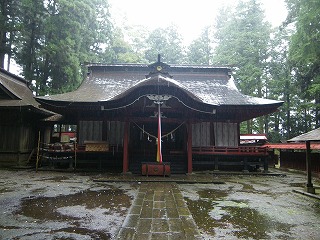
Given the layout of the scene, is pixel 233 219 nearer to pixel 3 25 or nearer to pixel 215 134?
pixel 215 134

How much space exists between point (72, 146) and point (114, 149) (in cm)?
265

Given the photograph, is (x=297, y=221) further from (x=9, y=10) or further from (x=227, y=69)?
(x=9, y=10)

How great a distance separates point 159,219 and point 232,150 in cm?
1038

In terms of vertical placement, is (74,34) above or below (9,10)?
below

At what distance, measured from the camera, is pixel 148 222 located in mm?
5391

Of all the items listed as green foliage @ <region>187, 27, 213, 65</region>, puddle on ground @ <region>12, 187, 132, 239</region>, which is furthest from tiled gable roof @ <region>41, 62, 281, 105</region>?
green foliage @ <region>187, 27, 213, 65</region>

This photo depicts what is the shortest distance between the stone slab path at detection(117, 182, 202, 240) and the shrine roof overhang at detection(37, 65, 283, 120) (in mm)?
5538

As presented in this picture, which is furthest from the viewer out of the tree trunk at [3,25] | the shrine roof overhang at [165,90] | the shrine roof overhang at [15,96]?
the tree trunk at [3,25]

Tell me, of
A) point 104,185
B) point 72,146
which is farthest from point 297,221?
point 72,146

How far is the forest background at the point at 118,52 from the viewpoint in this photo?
74.8 feet

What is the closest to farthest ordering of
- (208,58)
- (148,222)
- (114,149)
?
(148,222) < (114,149) < (208,58)

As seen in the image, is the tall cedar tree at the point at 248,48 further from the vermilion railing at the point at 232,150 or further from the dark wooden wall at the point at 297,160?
the vermilion railing at the point at 232,150

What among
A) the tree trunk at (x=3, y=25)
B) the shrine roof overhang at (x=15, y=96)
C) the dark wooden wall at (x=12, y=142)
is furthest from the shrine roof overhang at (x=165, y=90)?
the tree trunk at (x=3, y=25)

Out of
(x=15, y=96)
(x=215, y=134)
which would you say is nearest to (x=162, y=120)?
(x=215, y=134)
